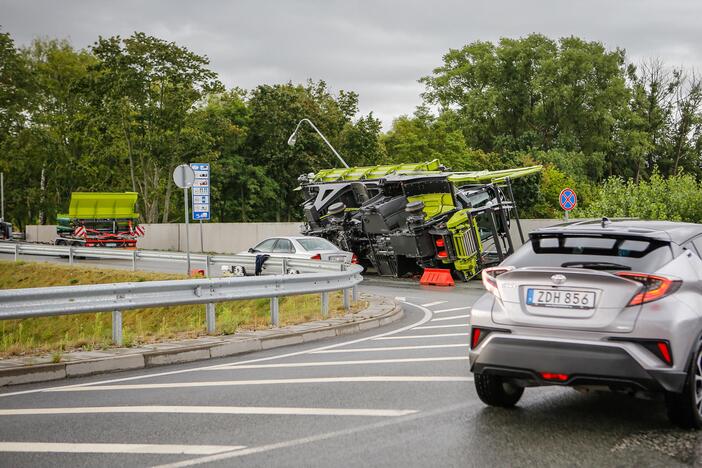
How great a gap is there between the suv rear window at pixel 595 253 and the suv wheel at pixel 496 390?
93 cm

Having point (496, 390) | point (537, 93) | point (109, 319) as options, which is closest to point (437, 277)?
point (109, 319)

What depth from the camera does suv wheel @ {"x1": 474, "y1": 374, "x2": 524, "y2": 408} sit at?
21.1 ft

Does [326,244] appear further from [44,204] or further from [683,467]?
[44,204]

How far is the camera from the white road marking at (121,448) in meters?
5.45

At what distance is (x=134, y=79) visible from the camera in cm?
4788

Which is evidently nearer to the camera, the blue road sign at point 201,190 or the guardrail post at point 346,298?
the guardrail post at point 346,298

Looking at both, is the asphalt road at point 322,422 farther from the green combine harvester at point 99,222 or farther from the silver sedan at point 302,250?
the green combine harvester at point 99,222

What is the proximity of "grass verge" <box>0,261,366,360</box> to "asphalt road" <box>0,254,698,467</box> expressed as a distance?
204 centimetres

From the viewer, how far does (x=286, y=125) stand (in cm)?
5869

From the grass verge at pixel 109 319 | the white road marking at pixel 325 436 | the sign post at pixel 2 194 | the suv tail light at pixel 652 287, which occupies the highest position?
the sign post at pixel 2 194

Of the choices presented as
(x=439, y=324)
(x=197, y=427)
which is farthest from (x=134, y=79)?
(x=197, y=427)

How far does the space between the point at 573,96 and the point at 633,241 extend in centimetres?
5920

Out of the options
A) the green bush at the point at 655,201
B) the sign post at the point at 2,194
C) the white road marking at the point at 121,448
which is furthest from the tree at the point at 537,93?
the white road marking at the point at 121,448

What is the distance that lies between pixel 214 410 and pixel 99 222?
1464 inches
